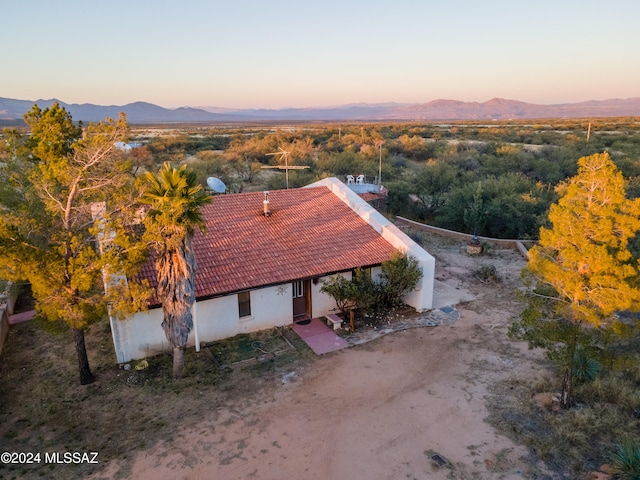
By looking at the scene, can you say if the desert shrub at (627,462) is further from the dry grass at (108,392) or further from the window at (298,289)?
the window at (298,289)

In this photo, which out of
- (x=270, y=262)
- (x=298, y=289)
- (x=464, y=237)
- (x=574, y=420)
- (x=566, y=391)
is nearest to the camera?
(x=574, y=420)

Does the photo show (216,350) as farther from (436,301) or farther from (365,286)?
(436,301)

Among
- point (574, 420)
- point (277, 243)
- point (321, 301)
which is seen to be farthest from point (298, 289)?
point (574, 420)

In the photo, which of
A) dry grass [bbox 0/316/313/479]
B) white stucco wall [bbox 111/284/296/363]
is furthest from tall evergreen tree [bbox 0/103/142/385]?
dry grass [bbox 0/316/313/479]

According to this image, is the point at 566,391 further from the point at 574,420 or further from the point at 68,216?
the point at 68,216

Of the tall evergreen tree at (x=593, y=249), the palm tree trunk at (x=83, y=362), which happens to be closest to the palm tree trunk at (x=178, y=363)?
the palm tree trunk at (x=83, y=362)

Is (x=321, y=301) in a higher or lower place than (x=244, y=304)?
lower

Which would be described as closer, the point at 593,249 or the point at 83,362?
the point at 593,249

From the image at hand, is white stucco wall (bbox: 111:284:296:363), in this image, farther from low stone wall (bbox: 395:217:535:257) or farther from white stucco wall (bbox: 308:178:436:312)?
low stone wall (bbox: 395:217:535:257)
